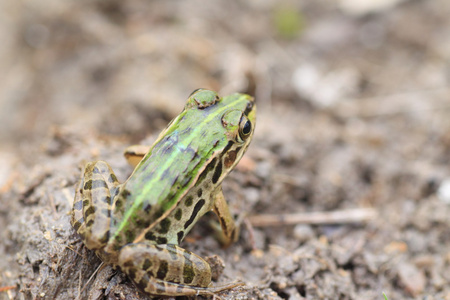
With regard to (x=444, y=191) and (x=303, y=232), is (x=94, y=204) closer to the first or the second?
(x=303, y=232)

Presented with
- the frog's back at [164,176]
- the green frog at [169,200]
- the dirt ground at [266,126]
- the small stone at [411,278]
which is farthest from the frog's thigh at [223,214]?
the small stone at [411,278]

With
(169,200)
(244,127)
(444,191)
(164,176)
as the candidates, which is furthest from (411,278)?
(164,176)

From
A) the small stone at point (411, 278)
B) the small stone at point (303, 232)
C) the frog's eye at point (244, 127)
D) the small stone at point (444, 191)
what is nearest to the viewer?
the frog's eye at point (244, 127)

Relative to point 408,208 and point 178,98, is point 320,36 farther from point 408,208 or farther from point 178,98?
point 408,208

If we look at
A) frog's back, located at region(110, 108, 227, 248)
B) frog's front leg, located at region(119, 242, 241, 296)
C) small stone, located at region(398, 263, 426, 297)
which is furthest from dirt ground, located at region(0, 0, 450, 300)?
frog's back, located at region(110, 108, 227, 248)

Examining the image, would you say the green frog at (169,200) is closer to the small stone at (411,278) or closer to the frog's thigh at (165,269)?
the frog's thigh at (165,269)

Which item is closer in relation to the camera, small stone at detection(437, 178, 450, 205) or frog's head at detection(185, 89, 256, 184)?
frog's head at detection(185, 89, 256, 184)

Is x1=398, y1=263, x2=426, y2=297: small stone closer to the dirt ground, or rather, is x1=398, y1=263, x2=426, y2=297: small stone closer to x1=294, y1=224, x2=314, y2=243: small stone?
the dirt ground
